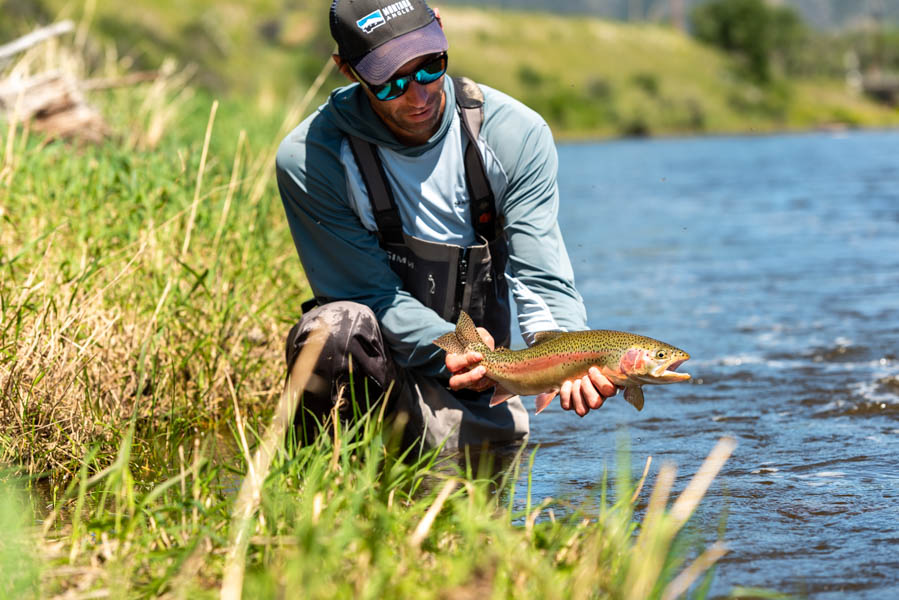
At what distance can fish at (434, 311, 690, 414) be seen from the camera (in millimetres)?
3195

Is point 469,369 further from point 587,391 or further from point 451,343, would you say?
point 587,391

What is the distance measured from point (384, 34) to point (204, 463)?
1.57 m

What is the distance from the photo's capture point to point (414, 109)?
12.3 feet

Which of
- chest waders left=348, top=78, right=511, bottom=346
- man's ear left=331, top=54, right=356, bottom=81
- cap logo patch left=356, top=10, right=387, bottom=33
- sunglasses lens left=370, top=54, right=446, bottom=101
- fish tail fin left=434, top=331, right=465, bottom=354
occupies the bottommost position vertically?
fish tail fin left=434, top=331, right=465, bottom=354

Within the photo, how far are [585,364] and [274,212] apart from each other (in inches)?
178

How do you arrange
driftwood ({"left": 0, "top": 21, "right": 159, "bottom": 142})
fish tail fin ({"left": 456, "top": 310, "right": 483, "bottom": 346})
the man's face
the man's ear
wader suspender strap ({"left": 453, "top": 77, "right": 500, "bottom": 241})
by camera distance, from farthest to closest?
driftwood ({"left": 0, "top": 21, "right": 159, "bottom": 142}) → wader suspender strap ({"left": 453, "top": 77, "right": 500, "bottom": 241}) → the man's ear → the man's face → fish tail fin ({"left": 456, "top": 310, "right": 483, "bottom": 346})

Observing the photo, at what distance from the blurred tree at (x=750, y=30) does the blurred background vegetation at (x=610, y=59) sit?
0.33 feet

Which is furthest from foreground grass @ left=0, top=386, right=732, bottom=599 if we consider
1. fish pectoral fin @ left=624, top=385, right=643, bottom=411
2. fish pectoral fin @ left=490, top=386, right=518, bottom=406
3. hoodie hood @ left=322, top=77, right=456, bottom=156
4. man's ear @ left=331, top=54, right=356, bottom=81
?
man's ear @ left=331, top=54, right=356, bottom=81

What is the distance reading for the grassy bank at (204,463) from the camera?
241 centimetres

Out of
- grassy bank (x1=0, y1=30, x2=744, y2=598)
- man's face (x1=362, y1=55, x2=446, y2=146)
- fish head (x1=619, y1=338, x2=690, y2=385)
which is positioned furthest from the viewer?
man's face (x1=362, y1=55, x2=446, y2=146)

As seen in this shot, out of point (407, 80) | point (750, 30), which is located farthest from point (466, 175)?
point (750, 30)

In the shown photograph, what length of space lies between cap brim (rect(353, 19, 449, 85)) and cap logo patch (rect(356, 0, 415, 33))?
75 mm

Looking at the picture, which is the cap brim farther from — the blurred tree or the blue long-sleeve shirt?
the blurred tree

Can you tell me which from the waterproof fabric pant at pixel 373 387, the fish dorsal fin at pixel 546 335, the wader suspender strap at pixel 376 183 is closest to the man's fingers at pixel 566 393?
the fish dorsal fin at pixel 546 335
